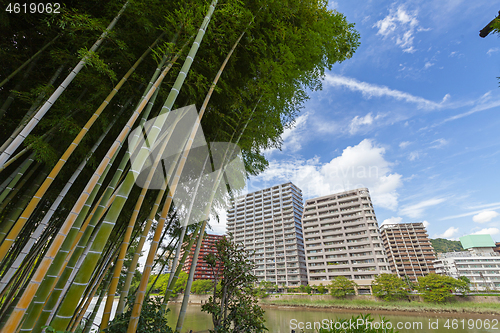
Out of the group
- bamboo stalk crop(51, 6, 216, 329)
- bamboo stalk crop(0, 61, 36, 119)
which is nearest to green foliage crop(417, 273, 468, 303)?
bamboo stalk crop(51, 6, 216, 329)

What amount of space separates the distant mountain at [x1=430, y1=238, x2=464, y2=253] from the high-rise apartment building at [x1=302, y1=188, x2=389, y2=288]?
146 ft

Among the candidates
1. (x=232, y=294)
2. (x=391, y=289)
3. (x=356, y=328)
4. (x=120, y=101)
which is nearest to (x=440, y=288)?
(x=391, y=289)

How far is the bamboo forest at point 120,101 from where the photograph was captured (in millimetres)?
1538

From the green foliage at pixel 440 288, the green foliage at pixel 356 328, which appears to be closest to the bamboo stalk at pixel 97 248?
the green foliage at pixel 356 328

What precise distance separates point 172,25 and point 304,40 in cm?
202

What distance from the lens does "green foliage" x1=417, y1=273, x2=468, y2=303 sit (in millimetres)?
13633

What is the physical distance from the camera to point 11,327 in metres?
1.01

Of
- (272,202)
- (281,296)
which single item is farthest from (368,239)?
(272,202)

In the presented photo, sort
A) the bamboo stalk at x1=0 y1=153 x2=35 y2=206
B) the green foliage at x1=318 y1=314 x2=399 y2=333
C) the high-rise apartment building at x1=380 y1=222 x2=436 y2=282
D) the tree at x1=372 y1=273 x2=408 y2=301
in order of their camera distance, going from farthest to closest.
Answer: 1. the high-rise apartment building at x1=380 y1=222 x2=436 y2=282
2. the tree at x1=372 y1=273 x2=408 y2=301
3. the bamboo stalk at x1=0 y1=153 x2=35 y2=206
4. the green foliage at x1=318 y1=314 x2=399 y2=333

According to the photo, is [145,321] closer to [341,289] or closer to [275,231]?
[341,289]

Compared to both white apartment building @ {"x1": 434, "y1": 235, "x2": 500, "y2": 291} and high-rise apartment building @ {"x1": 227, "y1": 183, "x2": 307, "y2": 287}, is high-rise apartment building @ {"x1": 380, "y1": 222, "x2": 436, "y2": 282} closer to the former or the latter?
white apartment building @ {"x1": 434, "y1": 235, "x2": 500, "y2": 291}

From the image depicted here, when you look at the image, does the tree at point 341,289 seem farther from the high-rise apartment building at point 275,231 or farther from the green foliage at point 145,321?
the green foliage at point 145,321

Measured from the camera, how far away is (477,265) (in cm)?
3206

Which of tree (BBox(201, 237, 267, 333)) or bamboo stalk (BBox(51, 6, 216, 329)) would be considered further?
tree (BBox(201, 237, 267, 333))
